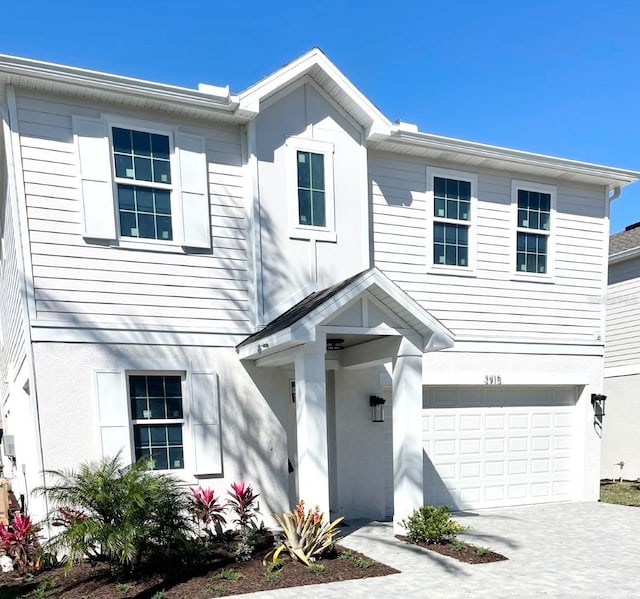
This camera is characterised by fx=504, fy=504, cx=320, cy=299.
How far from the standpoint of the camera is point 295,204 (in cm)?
780

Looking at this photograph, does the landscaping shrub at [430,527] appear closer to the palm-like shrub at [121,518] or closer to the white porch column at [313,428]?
the white porch column at [313,428]

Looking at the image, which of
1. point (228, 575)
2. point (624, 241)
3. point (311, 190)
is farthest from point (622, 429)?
point (228, 575)

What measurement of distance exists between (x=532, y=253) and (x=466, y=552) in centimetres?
575

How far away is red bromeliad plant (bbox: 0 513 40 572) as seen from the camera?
19.3 ft

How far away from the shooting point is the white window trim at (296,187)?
7.79m

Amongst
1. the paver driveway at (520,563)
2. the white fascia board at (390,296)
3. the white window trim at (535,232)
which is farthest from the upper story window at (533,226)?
the paver driveway at (520,563)

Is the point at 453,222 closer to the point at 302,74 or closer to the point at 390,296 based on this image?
the point at 390,296

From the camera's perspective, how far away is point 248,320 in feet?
24.8

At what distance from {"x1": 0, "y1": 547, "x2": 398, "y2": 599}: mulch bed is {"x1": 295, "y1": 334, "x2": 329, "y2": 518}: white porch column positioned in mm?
795

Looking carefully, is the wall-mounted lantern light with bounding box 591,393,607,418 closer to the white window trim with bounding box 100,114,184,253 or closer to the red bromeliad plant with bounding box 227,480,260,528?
the red bromeliad plant with bounding box 227,480,260,528

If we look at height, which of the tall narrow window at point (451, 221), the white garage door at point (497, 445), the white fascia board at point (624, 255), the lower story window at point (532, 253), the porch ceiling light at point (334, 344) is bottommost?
the white garage door at point (497, 445)

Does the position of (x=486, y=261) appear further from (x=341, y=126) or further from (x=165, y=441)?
(x=165, y=441)

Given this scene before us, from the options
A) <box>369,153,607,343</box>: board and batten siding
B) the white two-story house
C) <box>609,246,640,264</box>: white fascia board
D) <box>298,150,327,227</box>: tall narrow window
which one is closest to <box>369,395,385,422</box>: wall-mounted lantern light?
the white two-story house

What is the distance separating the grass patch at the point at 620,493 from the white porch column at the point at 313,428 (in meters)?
6.93
